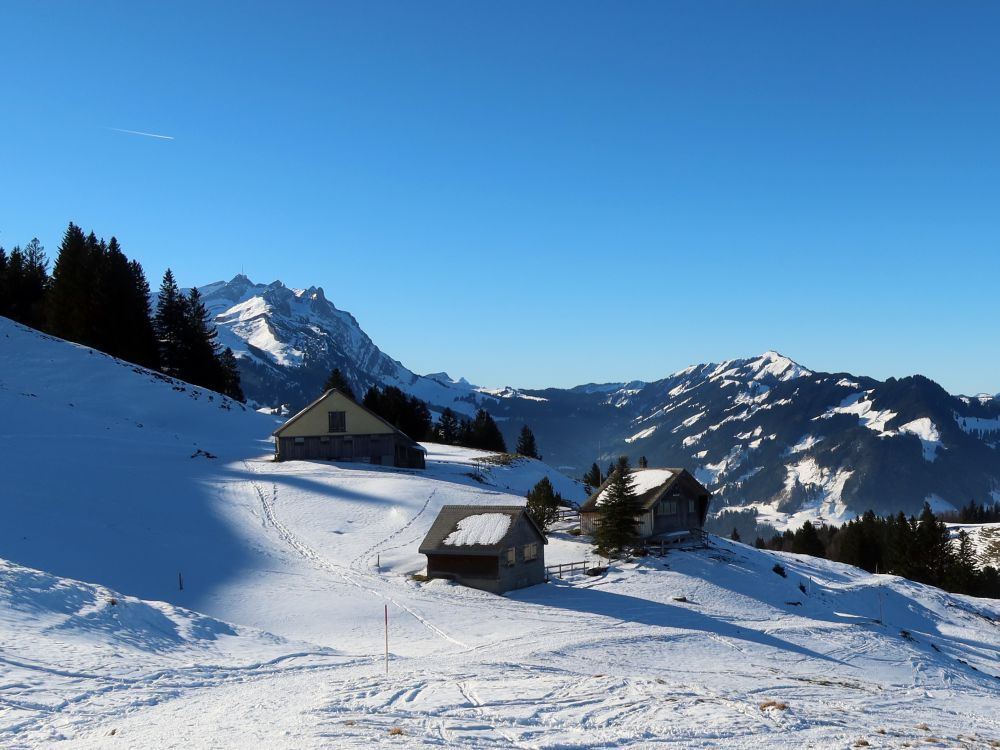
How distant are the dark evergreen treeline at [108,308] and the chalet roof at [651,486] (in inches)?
2276

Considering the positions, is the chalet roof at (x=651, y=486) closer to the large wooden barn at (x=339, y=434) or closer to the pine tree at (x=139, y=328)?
the large wooden barn at (x=339, y=434)

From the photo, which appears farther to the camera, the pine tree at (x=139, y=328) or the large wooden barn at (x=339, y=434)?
the pine tree at (x=139, y=328)

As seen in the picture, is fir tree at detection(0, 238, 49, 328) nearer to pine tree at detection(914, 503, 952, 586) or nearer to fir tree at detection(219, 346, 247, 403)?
fir tree at detection(219, 346, 247, 403)

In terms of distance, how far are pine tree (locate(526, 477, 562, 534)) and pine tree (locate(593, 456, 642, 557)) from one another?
568 cm

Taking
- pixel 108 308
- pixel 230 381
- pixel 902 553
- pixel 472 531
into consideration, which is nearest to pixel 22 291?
pixel 108 308

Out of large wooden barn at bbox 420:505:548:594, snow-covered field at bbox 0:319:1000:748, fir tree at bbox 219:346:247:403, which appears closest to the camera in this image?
snow-covered field at bbox 0:319:1000:748

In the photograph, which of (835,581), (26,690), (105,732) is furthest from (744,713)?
(835,581)

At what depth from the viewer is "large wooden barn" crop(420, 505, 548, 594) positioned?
39.5m

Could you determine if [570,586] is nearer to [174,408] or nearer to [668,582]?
[668,582]

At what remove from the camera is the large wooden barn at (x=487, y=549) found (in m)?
39.5

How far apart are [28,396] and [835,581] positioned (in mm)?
65019

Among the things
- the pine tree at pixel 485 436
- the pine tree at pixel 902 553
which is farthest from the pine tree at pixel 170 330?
the pine tree at pixel 902 553

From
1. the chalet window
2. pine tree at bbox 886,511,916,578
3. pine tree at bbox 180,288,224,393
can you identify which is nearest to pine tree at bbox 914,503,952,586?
pine tree at bbox 886,511,916,578

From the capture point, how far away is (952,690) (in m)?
28.5
